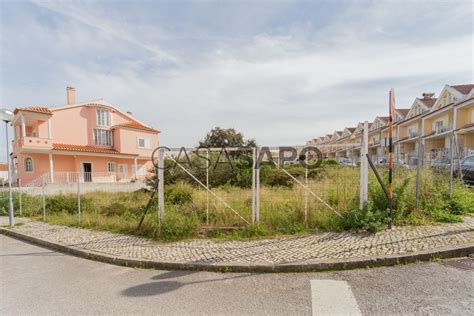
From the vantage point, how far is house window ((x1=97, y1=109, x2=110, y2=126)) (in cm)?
2700

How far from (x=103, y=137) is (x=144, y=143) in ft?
15.6

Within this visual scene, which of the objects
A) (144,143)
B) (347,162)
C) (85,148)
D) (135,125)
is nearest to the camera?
(347,162)

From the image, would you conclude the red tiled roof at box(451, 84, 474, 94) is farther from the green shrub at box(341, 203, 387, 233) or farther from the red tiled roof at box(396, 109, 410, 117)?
the green shrub at box(341, 203, 387, 233)

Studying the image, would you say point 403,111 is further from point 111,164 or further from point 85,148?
point 85,148

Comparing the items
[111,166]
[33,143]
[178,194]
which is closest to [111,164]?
[111,166]

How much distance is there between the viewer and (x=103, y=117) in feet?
90.1

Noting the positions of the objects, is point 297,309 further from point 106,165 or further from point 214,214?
point 106,165

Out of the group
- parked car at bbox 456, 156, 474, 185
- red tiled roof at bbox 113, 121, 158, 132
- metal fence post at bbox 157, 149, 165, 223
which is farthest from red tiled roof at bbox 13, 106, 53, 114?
parked car at bbox 456, 156, 474, 185

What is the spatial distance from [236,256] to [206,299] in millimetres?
1210

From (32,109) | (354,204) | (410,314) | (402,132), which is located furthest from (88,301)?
(402,132)

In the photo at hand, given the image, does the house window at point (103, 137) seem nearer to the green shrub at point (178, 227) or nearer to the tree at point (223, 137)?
the tree at point (223, 137)

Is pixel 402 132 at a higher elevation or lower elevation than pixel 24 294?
higher

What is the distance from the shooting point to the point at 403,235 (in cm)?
467

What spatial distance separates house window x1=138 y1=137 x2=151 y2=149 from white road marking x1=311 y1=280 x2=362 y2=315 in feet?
98.2
